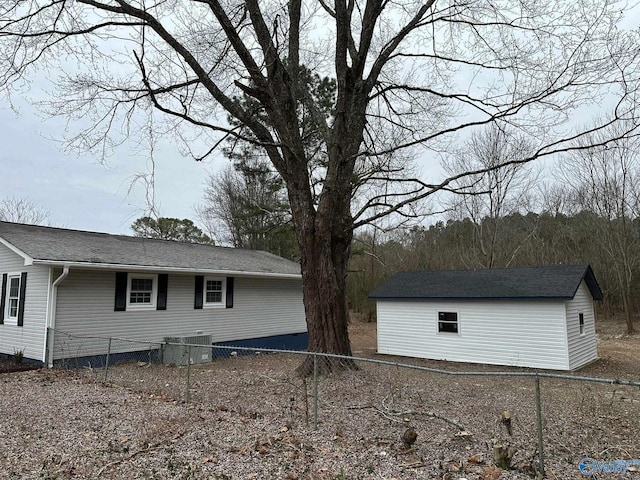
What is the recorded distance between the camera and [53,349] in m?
9.88

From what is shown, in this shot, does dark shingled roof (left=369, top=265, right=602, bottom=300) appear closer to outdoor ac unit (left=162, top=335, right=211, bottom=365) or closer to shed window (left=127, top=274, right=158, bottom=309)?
outdoor ac unit (left=162, top=335, right=211, bottom=365)

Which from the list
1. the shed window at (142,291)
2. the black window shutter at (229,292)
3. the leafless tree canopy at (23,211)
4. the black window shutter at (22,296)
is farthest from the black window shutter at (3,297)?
the leafless tree canopy at (23,211)

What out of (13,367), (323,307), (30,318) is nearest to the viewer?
(323,307)

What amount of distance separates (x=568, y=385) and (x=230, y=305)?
378 inches

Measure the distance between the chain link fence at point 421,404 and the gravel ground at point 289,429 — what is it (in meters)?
0.03

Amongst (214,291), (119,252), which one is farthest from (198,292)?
(119,252)

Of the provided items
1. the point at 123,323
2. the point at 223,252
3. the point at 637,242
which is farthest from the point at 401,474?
the point at 637,242

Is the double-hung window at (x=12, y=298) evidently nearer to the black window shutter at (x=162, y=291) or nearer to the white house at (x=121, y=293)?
the white house at (x=121, y=293)

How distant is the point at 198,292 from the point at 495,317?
9.05 metres

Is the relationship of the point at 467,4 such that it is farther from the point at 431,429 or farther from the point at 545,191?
the point at 545,191

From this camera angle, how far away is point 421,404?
243 inches

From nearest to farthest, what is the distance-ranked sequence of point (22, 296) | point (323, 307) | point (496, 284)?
1. point (323, 307)
2. point (22, 296)
3. point (496, 284)

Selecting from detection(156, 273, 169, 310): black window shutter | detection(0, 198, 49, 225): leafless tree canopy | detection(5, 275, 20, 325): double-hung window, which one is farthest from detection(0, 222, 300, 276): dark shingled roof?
detection(0, 198, 49, 225): leafless tree canopy

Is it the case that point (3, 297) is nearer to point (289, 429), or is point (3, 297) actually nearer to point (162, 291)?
point (162, 291)
